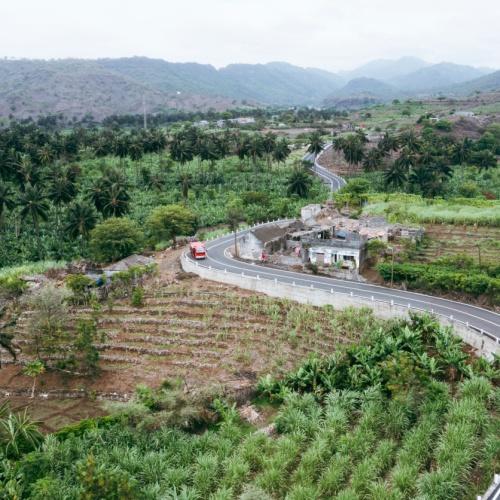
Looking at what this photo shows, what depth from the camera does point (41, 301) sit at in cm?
4200

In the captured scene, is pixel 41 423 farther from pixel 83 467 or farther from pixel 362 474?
pixel 362 474

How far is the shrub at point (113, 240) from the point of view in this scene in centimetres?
6281

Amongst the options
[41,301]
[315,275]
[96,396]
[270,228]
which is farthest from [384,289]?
[41,301]

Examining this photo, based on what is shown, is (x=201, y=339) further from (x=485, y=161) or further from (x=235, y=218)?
(x=485, y=161)

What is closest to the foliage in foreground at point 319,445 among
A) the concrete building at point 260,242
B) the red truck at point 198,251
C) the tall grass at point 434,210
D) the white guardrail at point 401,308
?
the white guardrail at point 401,308

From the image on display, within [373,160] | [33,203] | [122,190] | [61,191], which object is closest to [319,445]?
[122,190]

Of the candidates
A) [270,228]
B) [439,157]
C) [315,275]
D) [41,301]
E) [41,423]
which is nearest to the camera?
[41,423]

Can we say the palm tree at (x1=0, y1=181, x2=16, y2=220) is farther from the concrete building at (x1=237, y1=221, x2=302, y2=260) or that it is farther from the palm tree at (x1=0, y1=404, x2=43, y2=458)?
the palm tree at (x1=0, y1=404, x2=43, y2=458)

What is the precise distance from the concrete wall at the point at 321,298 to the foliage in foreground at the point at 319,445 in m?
1.70

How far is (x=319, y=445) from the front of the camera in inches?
1126

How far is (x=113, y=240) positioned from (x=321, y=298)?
2935 centimetres

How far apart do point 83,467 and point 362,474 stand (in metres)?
14.3

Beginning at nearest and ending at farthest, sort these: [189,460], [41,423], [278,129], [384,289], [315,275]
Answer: [189,460] → [41,423] → [384,289] → [315,275] → [278,129]

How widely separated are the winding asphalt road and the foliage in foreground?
15.3 feet
